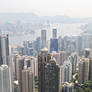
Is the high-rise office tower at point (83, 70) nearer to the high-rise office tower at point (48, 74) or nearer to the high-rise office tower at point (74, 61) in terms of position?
the high-rise office tower at point (74, 61)

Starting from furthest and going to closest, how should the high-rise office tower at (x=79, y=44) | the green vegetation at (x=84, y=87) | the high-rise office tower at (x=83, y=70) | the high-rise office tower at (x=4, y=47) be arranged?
the high-rise office tower at (x=79, y=44) < the high-rise office tower at (x=83, y=70) < the high-rise office tower at (x=4, y=47) < the green vegetation at (x=84, y=87)

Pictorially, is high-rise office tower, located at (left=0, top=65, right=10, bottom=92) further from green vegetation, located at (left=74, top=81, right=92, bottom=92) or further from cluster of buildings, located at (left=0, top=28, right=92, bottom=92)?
green vegetation, located at (left=74, top=81, right=92, bottom=92)

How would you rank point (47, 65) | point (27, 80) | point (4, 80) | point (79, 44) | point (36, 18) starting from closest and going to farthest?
point (47, 65)
point (4, 80)
point (27, 80)
point (36, 18)
point (79, 44)

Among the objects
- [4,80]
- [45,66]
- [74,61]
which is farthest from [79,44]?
[4,80]

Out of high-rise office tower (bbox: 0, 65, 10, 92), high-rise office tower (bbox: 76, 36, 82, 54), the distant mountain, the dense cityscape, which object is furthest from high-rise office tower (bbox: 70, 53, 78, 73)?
high-rise office tower (bbox: 0, 65, 10, 92)

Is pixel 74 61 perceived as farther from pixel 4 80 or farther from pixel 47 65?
pixel 4 80

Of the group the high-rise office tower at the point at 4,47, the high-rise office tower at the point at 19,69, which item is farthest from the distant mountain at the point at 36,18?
the high-rise office tower at the point at 19,69

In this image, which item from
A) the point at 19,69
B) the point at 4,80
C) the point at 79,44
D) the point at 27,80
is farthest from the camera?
the point at 79,44

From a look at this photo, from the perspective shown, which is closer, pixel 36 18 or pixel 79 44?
pixel 36 18
